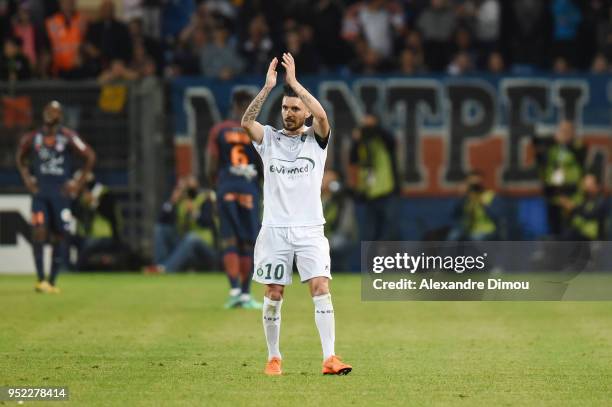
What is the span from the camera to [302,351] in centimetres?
1271

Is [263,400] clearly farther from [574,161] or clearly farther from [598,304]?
[574,161]

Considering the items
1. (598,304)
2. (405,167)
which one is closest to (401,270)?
(598,304)

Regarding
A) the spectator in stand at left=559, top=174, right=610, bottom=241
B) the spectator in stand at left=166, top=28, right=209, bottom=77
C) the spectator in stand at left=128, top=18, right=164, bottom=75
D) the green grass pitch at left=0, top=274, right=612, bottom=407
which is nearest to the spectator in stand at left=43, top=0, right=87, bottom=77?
the spectator in stand at left=128, top=18, right=164, bottom=75

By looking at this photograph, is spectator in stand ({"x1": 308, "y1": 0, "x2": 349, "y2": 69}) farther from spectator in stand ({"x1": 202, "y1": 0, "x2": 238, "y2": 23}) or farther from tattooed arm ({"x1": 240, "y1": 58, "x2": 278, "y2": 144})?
tattooed arm ({"x1": 240, "y1": 58, "x2": 278, "y2": 144})

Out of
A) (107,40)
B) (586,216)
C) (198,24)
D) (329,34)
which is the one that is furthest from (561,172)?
(107,40)

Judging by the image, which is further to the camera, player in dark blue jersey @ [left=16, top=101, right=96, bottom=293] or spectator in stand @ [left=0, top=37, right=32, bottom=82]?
spectator in stand @ [left=0, top=37, right=32, bottom=82]

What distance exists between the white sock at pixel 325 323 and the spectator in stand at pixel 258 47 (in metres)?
14.1

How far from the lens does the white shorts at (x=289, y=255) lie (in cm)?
1092

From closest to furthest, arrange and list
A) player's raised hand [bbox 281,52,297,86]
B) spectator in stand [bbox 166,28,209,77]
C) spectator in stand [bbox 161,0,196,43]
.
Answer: player's raised hand [bbox 281,52,297,86], spectator in stand [bbox 166,28,209,77], spectator in stand [bbox 161,0,196,43]

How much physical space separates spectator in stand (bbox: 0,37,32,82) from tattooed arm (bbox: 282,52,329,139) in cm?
1454

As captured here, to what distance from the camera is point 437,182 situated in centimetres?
2431

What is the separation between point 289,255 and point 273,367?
35.1 inches

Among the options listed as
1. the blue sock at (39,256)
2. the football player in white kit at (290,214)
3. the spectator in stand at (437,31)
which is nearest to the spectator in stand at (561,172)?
the spectator in stand at (437,31)

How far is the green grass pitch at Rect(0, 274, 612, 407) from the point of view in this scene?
390 inches
